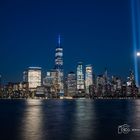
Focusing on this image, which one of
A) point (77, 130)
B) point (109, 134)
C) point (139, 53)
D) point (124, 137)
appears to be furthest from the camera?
point (77, 130)

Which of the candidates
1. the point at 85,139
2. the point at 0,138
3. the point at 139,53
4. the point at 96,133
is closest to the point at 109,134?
the point at 96,133

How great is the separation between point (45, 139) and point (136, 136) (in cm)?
1302

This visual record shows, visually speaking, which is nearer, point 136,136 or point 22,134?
point 136,136

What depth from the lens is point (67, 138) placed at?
5450cm

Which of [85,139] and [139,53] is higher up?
[139,53]

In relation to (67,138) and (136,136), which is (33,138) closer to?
(67,138)

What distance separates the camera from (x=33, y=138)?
175 feet

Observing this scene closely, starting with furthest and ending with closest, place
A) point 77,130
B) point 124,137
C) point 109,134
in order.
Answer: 1. point 77,130
2. point 109,134
3. point 124,137

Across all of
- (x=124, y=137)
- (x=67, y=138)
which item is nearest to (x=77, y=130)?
(x=67, y=138)

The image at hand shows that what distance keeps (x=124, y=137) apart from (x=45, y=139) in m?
11.2

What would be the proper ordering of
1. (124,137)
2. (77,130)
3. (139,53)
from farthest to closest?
1. (77,130)
2. (124,137)
3. (139,53)

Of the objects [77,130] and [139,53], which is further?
[77,130]

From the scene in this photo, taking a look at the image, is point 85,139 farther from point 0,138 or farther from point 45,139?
point 0,138

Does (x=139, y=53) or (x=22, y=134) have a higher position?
(x=139, y=53)
